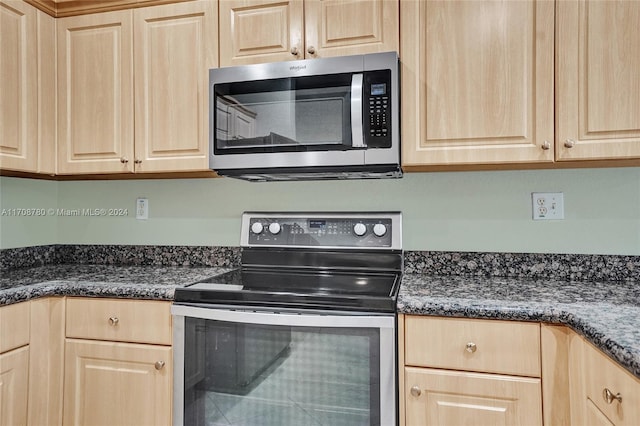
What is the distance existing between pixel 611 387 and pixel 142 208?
1979mm

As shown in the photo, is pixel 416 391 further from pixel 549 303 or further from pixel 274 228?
pixel 274 228

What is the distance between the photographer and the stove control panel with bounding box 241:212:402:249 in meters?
1.78

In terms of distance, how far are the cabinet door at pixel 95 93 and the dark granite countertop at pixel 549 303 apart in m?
1.33

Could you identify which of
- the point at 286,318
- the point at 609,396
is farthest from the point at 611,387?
the point at 286,318

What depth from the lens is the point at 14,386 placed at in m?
1.47

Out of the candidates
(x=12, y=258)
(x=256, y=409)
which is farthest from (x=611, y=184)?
(x=12, y=258)

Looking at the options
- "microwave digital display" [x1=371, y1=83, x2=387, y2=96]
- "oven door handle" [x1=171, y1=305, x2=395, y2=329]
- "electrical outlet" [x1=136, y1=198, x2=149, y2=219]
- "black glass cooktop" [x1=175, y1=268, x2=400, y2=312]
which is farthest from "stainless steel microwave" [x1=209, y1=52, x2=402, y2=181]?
"electrical outlet" [x1=136, y1=198, x2=149, y2=219]

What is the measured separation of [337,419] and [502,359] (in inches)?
20.9

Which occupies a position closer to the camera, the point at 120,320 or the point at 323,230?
the point at 120,320

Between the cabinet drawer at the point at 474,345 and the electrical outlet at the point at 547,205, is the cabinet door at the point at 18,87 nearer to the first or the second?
the cabinet drawer at the point at 474,345

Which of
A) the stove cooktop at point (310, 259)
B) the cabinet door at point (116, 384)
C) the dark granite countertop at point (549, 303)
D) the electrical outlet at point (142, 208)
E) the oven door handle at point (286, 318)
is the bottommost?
the cabinet door at point (116, 384)

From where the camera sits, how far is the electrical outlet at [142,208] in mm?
2119

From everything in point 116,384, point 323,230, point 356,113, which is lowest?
point 116,384

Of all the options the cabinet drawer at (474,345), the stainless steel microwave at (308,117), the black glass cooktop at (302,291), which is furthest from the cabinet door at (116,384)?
the cabinet drawer at (474,345)
